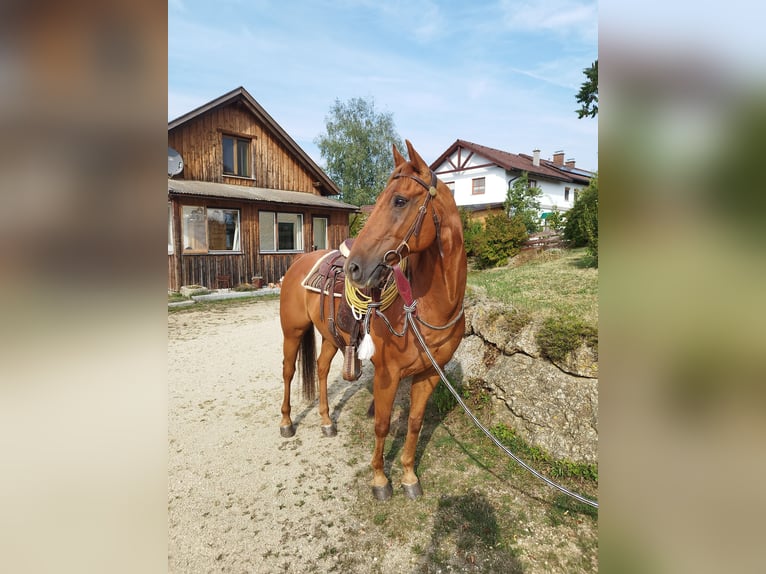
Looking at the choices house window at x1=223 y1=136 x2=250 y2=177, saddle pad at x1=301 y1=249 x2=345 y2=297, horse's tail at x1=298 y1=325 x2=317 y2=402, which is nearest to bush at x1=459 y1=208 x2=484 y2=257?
horse's tail at x1=298 y1=325 x2=317 y2=402

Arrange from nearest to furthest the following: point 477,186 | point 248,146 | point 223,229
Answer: point 223,229 < point 248,146 < point 477,186

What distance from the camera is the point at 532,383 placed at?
3.55 metres

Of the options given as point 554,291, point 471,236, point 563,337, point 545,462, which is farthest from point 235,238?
point 545,462

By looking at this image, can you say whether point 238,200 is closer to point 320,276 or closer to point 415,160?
point 320,276

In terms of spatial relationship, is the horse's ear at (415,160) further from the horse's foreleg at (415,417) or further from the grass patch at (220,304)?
the grass patch at (220,304)

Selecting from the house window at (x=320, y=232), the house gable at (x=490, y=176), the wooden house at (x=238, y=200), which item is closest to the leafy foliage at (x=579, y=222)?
the wooden house at (x=238, y=200)

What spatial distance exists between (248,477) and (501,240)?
10060mm

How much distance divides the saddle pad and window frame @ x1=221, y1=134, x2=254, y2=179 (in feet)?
40.6

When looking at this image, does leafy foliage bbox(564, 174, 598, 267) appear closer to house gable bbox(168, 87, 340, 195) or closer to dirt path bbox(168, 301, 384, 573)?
dirt path bbox(168, 301, 384, 573)

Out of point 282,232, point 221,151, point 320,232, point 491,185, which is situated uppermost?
point 491,185

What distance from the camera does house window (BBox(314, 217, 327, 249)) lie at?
56.7 ft

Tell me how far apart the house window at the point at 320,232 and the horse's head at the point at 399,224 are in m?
15.1

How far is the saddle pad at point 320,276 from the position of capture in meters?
3.79
